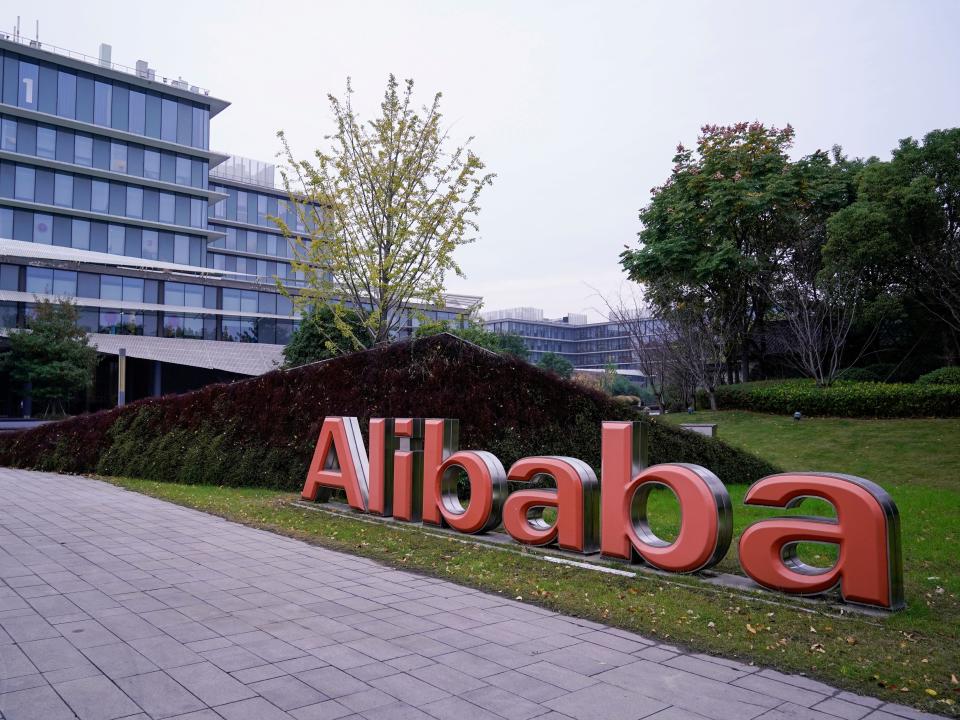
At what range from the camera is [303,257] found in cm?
1792

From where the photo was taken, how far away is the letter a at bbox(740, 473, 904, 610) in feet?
18.9

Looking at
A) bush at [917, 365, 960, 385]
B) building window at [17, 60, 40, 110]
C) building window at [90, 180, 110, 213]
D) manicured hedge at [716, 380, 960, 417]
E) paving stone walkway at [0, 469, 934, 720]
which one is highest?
building window at [17, 60, 40, 110]

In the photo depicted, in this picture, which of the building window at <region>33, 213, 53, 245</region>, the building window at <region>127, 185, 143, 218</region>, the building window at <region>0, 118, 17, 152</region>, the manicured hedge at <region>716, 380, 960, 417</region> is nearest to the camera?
the manicured hedge at <region>716, 380, 960, 417</region>

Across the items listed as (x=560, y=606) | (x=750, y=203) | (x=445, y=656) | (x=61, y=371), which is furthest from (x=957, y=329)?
(x=61, y=371)

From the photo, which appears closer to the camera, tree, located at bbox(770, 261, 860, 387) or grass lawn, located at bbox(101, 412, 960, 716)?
grass lawn, located at bbox(101, 412, 960, 716)

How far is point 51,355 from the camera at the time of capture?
3850 centimetres

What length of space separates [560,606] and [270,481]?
30.0 feet

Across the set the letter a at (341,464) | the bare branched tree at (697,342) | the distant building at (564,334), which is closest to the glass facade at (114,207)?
the bare branched tree at (697,342)

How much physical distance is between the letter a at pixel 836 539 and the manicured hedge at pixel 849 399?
1608 cm

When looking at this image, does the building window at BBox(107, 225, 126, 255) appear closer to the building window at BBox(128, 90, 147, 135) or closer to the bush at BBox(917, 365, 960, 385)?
the building window at BBox(128, 90, 147, 135)

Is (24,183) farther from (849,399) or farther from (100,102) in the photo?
(849,399)

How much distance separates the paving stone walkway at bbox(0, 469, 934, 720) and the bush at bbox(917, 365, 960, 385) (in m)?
19.3

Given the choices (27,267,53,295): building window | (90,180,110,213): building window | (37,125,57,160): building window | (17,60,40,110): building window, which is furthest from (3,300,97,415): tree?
(17,60,40,110): building window

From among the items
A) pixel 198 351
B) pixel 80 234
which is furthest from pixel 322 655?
pixel 80 234
